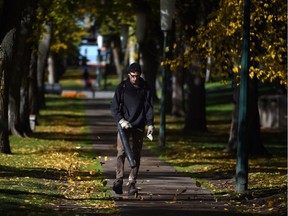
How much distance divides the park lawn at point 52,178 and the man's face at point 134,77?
1.67 metres

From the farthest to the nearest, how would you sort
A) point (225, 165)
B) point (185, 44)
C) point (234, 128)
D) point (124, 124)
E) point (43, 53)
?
point (43, 53) → point (185, 44) → point (234, 128) → point (225, 165) → point (124, 124)

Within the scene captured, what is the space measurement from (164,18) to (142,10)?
6.76 meters

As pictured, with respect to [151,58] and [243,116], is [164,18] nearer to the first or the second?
[243,116]

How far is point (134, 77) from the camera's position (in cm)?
1415

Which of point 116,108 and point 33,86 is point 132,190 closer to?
point 116,108

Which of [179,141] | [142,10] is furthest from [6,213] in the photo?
[142,10]

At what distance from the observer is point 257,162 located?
22.4 meters

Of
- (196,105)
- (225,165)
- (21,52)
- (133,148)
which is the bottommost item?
(225,165)

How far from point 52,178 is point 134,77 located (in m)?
3.71

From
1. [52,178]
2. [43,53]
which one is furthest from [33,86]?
[52,178]

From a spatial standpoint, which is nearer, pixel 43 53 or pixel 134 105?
pixel 134 105

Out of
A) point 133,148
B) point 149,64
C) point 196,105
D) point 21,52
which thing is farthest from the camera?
point 149,64

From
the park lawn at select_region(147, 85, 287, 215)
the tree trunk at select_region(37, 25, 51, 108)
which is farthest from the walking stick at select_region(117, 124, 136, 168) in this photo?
the tree trunk at select_region(37, 25, 51, 108)

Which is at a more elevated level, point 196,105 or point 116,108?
point 116,108
